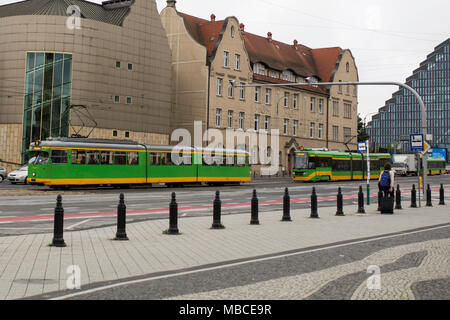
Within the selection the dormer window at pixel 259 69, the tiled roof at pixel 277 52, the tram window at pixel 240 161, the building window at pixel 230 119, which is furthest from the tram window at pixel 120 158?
the dormer window at pixel 259 69

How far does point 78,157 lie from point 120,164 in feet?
9.89

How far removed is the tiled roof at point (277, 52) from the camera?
199 ft

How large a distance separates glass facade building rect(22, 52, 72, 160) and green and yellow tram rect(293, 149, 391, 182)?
2138 cm

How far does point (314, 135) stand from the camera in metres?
72.1

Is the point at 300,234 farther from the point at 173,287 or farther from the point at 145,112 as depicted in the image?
the point at 145,112

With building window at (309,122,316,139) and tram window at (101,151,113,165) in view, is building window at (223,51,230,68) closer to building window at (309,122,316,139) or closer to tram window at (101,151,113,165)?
building window at (309,122,316,139)

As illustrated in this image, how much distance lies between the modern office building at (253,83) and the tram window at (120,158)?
938 inches

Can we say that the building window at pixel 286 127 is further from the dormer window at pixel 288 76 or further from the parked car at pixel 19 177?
the parked car at pixel 19 177

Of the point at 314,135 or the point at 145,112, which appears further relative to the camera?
the point at 314,135

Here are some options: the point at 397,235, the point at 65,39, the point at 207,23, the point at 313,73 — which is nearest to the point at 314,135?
the point at 313,73

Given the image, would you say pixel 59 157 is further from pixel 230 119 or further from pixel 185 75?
pixel 230 119

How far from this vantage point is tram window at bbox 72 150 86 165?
30.9m
